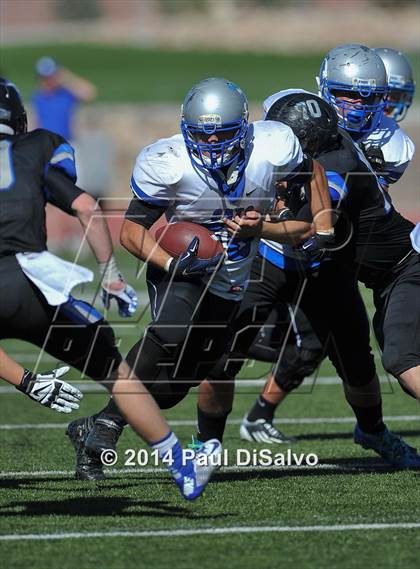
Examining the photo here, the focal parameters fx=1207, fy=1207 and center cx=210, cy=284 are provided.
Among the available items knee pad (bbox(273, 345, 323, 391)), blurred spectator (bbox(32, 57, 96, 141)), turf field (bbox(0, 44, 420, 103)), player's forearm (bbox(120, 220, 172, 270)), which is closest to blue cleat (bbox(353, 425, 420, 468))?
knee pad (bbox(273, 345, 323, 391))

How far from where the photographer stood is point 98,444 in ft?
15.9

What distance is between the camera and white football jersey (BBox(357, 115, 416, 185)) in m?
5.33

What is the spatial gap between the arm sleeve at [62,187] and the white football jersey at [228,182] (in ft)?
1.80

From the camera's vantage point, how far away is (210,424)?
17.8 ft

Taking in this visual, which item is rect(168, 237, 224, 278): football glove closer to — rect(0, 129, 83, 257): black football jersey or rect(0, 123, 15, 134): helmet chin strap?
rect(0, 129, 83, 257): black football jersey

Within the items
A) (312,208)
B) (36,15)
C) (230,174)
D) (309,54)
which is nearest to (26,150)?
(230,174)

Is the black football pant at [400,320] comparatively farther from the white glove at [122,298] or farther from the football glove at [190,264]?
the white glove at [122,298]

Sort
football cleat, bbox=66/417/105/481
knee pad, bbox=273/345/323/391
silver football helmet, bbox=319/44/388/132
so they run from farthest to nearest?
1. knee pad, bbox=273/345/323/391
2. silver football helmet, bbox=319/44/388/132
3. football cleat, bbox=66/417/105/481

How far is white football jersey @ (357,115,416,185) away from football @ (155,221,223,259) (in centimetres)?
98

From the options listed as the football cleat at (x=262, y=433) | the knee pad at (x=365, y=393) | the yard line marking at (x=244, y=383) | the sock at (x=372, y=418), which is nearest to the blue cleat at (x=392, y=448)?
the sock at (x=372, y=418)

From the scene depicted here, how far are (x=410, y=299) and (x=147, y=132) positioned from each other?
50.3ft

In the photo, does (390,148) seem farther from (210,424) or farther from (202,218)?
(210,424)

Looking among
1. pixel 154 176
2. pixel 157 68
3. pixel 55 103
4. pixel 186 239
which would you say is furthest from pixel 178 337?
pixel 157 68

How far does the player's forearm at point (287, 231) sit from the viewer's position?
15.6 ft
